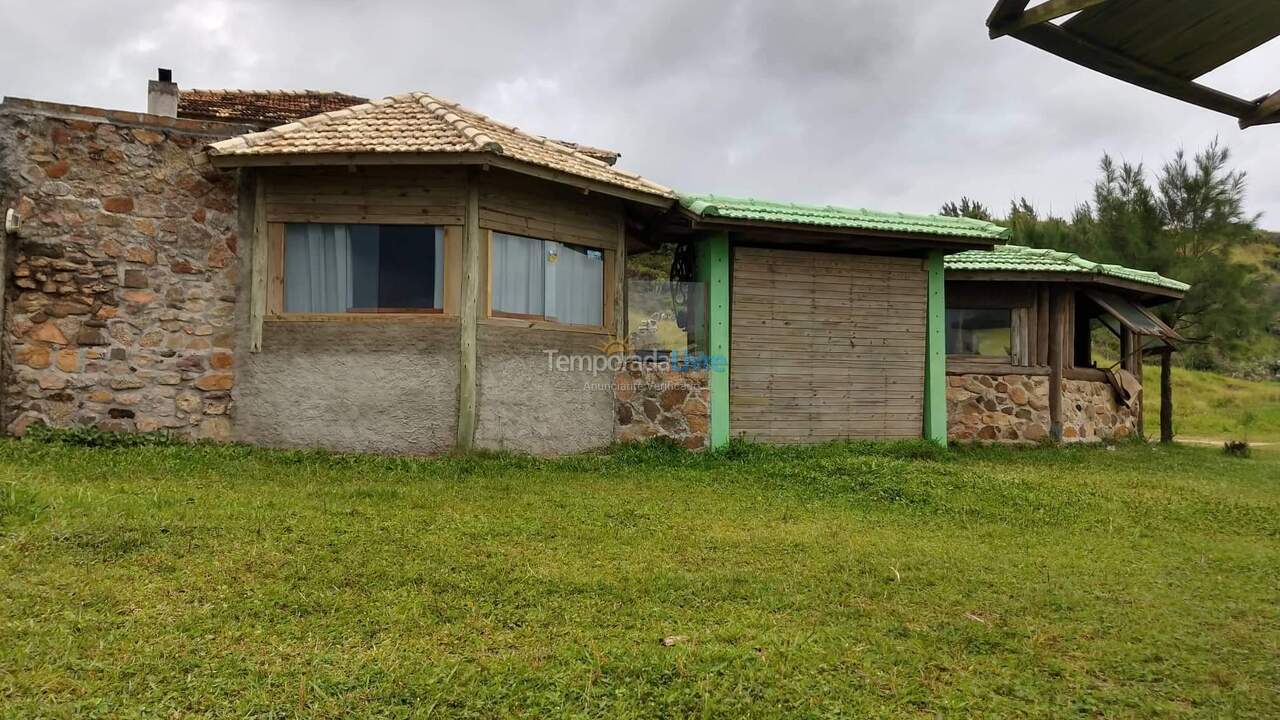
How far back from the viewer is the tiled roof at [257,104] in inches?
482

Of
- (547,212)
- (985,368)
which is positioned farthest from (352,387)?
(985,368)

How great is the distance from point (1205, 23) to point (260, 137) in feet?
27.7

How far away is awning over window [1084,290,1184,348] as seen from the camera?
1331 centimetres

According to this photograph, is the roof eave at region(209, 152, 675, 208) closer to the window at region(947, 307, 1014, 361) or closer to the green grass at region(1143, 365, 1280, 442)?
the window at region(947, 307, 1014, 361)

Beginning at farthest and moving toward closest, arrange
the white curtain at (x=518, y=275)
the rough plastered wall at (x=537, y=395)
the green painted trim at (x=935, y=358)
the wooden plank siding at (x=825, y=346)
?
the green painted trim at (x=935, y=358) < the wooden plank siding at (x=825, y=346) < the white curtain at (x=518, y=275) < the rough plastered wall at (x=537, y=395)

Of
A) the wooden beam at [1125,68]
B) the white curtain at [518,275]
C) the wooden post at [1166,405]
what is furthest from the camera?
the wooden post at [1166,405]

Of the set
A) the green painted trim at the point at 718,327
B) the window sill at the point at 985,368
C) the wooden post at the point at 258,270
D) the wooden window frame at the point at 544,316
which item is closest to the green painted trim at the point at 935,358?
the window sill at the point at 985,368

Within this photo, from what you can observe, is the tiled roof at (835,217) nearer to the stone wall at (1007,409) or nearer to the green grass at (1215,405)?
the stone wall at (1007,409)

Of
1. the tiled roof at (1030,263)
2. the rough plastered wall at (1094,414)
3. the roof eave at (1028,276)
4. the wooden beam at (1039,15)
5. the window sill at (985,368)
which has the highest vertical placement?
the tiled roof at (1030,263)

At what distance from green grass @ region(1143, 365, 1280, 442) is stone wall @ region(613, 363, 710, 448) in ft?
46.5

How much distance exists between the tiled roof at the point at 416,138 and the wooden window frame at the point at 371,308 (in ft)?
2.96

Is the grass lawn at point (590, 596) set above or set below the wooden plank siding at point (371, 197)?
below

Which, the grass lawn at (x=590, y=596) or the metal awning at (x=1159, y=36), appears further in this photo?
the grass lawn at (x=590, y=596)

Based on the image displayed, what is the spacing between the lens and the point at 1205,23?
2.07 meters
